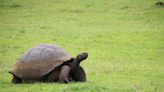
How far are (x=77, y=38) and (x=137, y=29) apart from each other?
5559 millimetres

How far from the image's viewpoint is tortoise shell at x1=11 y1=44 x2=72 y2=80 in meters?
13.6

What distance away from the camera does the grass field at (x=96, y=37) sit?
14352mm

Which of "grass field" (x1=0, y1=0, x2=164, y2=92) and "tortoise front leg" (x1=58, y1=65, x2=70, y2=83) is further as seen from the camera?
"grass field" (x1=0, y1=0, x2=164, y2=92)

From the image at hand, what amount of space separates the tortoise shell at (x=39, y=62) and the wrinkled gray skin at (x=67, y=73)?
14 cm

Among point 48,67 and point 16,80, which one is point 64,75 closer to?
point 48,67

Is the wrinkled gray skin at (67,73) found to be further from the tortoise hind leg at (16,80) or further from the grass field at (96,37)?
the grass field at (96,37)

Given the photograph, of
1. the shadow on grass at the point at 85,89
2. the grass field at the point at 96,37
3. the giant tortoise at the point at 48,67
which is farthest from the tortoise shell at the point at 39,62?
the shadow on grass at the point at 85,89

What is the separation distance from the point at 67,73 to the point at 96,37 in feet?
51.2

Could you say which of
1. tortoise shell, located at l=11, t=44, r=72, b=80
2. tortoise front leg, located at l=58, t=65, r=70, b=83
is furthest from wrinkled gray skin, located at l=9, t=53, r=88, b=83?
tortoise shell, located at l=11, t=44, r=72, b=80

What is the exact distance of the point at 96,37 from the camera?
2902cm

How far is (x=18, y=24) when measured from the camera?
35.6 m

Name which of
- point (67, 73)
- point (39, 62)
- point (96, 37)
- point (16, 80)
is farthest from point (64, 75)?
point (96, 37)

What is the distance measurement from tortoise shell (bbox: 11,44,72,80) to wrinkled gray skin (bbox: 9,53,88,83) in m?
0.14

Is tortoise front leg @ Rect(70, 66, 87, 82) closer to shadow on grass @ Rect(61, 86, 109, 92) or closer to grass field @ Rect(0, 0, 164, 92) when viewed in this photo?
grass field @ Rect(0, 0, 164, 92)
